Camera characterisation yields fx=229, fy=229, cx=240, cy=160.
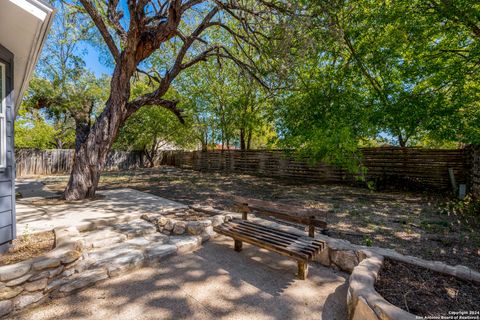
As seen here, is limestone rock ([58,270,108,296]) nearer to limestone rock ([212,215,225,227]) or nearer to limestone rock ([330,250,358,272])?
limestone rock ([212,215,225,227])

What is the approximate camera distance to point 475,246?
332 centimetres

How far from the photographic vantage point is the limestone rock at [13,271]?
1993mm

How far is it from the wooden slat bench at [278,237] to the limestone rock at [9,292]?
82.8 inches

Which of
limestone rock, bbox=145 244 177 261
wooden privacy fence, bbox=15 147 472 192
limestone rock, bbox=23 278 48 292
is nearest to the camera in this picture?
limestone rock, bbox=23 278 48 292

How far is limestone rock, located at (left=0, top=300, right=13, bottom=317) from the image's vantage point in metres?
1.92

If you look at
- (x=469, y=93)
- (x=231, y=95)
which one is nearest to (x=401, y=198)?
(x=469, y=93)

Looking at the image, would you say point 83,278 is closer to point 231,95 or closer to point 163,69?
point 231,95

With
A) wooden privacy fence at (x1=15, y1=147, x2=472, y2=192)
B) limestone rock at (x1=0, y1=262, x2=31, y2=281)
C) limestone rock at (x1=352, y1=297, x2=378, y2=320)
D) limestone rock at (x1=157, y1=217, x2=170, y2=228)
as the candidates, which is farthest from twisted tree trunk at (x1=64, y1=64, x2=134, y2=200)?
wooden privacy fence at (x1=15, y1=147, x2=472, y2=192)

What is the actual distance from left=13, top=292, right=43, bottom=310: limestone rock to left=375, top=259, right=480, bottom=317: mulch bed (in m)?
3.11

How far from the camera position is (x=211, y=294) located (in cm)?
232

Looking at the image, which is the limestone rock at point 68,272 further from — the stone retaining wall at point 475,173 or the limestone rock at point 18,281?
the stone retaining wall at point 475,173

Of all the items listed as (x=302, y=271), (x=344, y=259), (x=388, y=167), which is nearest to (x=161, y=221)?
(x=302, y=271)

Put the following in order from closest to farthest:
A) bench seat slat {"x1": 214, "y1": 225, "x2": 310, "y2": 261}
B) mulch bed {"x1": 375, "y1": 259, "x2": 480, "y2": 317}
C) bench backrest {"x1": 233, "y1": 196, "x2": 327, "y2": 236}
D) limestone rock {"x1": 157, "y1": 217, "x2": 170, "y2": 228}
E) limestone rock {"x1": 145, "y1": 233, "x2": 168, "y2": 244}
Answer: mulch bed {"x1": 375, "y1": 259, "x2": 480, "y2": 317} → bench seat slat {"x1": 214, "y1": 225, "x2": 310, "y2": 261} → bench backrest {"x1": 233, "y1": 196, "x2": 327, "y2": 236} → limestone rock {"x1": 145, "y1": 233, "x2": 168, "y2": 244} → limestone rock {"x1": 157, "y1": 217, "x2": 170, "y2": 228}

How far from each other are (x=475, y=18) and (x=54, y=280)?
9249 millimetres
